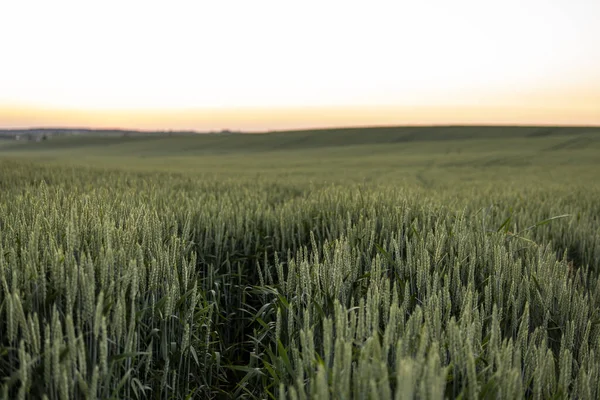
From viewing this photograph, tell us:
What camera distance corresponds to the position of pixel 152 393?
168 centimetres

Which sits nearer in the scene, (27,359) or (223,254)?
(27,359)

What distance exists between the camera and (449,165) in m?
23.8

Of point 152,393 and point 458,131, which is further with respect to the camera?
point 458,131

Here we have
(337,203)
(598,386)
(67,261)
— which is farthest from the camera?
(337,203)

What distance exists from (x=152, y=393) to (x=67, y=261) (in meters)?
0.56

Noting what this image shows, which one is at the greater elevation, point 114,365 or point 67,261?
point 67,261

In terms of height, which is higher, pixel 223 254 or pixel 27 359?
pixel 27 359

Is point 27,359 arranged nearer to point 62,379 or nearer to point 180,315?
point 62,379

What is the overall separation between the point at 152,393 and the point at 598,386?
1.46m

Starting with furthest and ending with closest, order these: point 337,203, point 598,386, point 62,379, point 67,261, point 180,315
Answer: point 337,203, point 180,315, point 67,261, point 598,386, point 62,379

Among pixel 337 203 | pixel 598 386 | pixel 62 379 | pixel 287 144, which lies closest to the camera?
pixel 62 379

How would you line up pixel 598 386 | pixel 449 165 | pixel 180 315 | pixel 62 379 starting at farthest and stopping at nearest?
pixel 449 165, pixel 180 315, pixel 598 386, pixel 62 379

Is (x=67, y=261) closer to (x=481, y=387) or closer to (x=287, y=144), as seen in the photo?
(x=481, y=387)

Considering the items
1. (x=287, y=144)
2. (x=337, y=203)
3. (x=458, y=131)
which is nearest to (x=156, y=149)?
(x=287, y=144)
